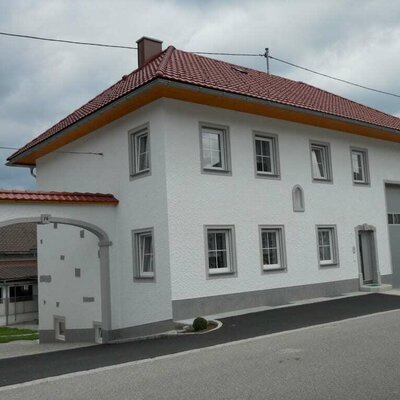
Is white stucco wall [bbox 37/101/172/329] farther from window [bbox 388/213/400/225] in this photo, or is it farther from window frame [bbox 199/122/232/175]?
window [bbox 388/213/400/225]

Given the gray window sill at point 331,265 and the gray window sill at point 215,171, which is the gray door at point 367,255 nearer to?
the gray window sill at point 331,265

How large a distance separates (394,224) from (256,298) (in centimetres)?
801

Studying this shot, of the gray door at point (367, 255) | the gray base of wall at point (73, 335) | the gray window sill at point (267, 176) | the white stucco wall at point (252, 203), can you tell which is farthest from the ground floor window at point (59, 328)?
the gray door at point (367, 255)

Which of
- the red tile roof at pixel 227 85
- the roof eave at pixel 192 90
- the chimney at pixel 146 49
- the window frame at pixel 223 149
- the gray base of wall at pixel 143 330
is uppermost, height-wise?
the chimney at pixel 146 49

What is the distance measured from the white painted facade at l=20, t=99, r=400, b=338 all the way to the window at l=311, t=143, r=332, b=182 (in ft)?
0.97

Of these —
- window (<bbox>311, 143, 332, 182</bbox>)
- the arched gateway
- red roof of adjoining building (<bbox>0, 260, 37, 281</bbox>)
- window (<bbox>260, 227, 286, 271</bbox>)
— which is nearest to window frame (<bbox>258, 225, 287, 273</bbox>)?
window (<bbox>260, 227, 286, 271</bbox>)

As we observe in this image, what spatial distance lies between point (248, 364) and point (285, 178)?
30.0ft

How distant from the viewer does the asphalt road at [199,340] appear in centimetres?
871

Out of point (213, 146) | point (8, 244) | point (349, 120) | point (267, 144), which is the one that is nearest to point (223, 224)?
point (213, 146)

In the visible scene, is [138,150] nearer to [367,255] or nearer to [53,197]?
[53,197]

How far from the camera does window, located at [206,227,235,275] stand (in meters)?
14.1

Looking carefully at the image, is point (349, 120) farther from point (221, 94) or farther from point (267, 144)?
point (221, 94)

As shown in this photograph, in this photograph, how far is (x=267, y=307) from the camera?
14.5m

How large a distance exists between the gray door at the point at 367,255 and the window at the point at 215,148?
6557 mm
